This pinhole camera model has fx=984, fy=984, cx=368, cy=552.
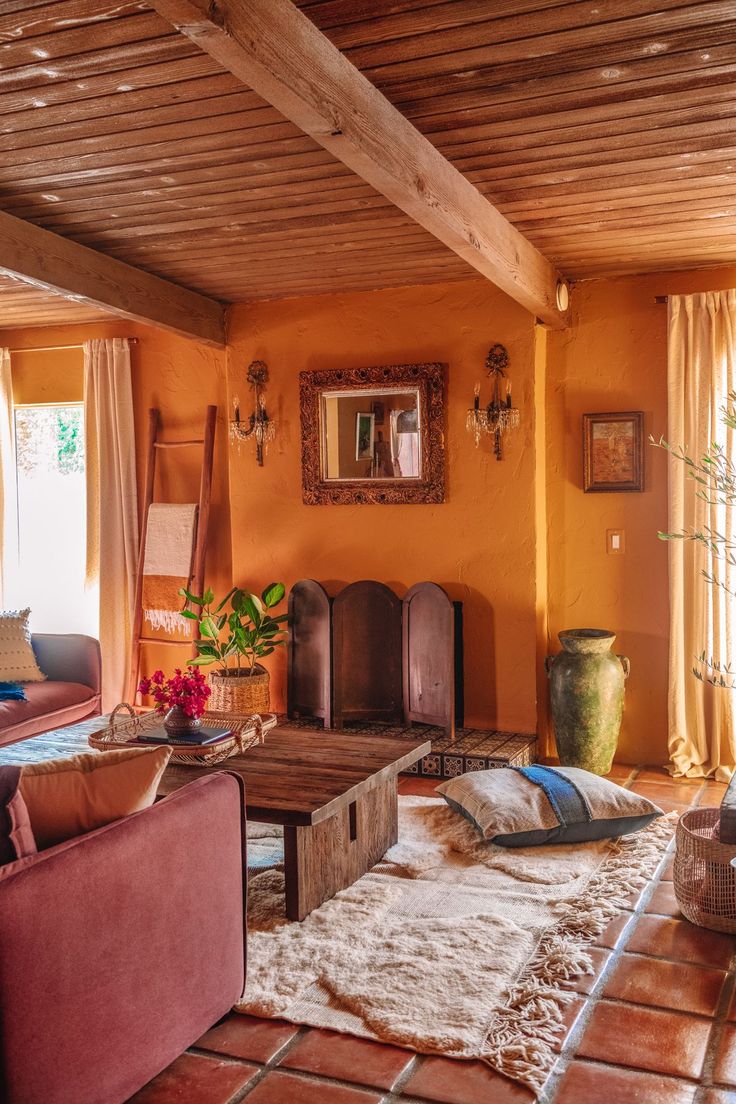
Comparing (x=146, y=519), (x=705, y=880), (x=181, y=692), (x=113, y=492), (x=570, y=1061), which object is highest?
(x=113, y=492)

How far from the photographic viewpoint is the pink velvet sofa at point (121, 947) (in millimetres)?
1861

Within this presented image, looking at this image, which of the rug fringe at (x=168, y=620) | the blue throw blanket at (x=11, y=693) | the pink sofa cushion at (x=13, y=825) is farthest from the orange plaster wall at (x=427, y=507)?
the pink sofa cushion at (x=13, y=825)

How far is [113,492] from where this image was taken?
20.0 feet

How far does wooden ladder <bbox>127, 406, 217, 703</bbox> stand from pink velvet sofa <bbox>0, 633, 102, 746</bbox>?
1.97ft

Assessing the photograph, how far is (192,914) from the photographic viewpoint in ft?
7.72

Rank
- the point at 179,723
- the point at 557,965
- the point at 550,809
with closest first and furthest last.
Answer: the point at 557,965 < the point at 179,723 < the point at 550,809

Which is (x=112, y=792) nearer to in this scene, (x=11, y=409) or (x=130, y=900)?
(x=130, y=900)

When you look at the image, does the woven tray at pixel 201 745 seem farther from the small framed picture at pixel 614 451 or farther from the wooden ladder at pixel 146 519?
the small framed picture at pixel 614 451

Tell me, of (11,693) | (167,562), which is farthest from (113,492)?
(11,693)

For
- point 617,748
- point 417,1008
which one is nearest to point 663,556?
point 617,748

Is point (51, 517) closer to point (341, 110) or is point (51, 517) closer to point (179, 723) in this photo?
point (179, 723)

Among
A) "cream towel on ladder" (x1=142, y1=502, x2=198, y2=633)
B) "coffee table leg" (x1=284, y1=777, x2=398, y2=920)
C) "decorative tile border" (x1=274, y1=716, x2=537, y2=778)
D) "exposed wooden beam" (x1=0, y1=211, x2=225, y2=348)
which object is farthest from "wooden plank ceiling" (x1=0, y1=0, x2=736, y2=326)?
"decorative tile border" (x1=274, y1=716, x2=537, y2=778)

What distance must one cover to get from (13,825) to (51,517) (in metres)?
4.77

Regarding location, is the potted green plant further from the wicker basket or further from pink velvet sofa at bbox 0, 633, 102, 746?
the wicker basket
